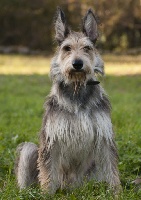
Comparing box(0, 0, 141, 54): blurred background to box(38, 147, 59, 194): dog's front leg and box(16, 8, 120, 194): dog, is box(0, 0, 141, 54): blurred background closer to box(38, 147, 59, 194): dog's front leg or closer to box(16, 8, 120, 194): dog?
box(16, 8, 120, 194): dog

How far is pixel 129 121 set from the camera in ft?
32.6

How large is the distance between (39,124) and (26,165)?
408 cm

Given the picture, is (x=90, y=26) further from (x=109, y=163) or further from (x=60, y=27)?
(x=109, y=163)

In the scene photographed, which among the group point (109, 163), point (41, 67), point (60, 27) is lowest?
point (41, 67)

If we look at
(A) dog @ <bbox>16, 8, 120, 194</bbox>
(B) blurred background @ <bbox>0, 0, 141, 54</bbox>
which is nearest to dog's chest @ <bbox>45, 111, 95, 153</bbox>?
(A) dog @ <bbox>16, 8, 120, 194</bbox>

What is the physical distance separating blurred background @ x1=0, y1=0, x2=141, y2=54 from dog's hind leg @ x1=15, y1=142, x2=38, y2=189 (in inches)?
1090

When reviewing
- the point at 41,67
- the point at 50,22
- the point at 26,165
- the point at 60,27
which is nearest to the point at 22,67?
the point at 41,67

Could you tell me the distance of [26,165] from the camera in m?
5.93

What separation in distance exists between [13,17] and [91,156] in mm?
32251

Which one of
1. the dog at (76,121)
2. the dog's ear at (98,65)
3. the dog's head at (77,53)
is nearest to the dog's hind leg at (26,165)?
the dog at (76,121)

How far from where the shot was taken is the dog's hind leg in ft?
19.2

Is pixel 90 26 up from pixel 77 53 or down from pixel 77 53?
up

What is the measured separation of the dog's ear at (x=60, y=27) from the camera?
5.62 m

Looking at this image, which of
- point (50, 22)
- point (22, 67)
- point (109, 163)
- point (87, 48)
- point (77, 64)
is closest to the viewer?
point (77, 64)
